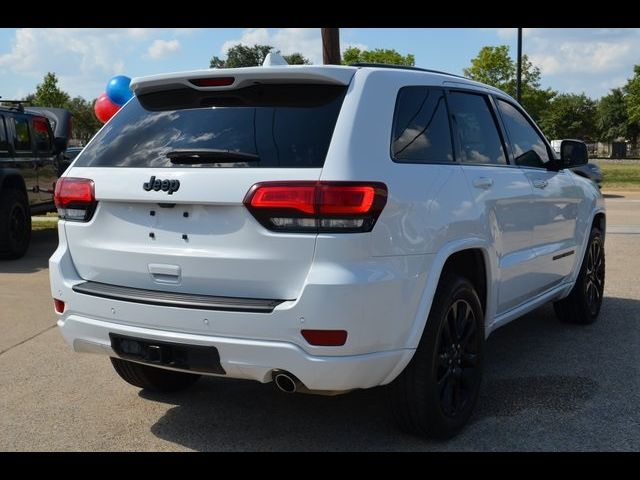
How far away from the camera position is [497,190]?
4.38 m

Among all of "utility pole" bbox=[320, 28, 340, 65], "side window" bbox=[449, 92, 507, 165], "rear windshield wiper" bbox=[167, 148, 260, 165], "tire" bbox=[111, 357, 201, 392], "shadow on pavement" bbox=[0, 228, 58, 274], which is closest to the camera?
"rear windshield wiper" bbox=[167, 148, 260, 165]

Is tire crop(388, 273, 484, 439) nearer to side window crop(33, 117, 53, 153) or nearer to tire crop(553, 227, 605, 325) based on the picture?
tire crop(553, 227, 605, 325)

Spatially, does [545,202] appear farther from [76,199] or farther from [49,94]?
[49,94]

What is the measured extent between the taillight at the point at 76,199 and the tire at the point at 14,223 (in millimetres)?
6694

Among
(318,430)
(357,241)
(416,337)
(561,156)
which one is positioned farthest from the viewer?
(561,156)

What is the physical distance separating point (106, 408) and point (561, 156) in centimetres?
363

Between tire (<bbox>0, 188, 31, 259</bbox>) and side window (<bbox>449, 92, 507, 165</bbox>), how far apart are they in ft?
24.4

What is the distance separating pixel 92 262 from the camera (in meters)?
3.77

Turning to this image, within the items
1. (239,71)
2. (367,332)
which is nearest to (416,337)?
(367,332)

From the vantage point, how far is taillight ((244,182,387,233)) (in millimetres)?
3166

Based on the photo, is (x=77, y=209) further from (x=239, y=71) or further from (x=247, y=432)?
(x=247, y=432)

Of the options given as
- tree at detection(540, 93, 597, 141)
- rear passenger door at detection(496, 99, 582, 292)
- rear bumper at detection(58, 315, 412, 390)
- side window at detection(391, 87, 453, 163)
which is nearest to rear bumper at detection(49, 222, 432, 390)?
rear bumper at detection(58, 315, 412, 390)

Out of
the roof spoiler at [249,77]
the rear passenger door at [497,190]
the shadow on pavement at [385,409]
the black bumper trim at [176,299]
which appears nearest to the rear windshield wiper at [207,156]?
the roof spoiler at [249,77]

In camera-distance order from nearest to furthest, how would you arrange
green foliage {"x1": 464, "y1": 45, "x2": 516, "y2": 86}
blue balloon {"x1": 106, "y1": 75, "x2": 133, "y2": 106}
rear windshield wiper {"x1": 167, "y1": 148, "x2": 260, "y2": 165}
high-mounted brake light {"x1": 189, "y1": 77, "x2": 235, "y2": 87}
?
1. rear windshield wiper {"x1": 167, "y1": 148, "x2": 260, "y2": 165}
2. high-mounted brake light {"x1": 189, "y1": 77, "x2": 235, "y2": 87}
3. blue balloon {"x1": 106, "y1": 75, "x2": 133, "y2": 106}
4. green foliage {"x1": 464, "y1": 45, "x2": 516, "y2": 86}
